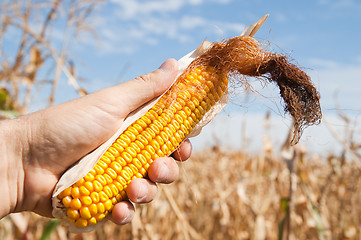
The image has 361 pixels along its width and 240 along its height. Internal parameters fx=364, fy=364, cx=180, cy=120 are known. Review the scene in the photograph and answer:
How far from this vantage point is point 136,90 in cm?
187

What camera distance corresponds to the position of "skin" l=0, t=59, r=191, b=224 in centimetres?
180

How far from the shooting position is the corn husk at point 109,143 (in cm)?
164

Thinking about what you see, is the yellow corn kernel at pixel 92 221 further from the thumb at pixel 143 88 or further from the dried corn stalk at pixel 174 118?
the thumb at pixel 143 88

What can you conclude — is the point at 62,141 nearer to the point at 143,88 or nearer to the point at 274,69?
the point at 143,88

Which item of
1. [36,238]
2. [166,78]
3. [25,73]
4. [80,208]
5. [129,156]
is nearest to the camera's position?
[80,208]

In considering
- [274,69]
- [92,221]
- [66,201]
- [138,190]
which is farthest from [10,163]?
[274,69]

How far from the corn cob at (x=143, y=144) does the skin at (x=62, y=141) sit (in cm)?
7

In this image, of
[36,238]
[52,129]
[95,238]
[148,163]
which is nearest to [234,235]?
[95,238]

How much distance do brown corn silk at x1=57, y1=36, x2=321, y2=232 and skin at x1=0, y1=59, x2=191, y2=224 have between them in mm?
77

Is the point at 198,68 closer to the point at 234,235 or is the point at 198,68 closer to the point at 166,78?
the point at 166,78

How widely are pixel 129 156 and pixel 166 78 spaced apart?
469 millimetres

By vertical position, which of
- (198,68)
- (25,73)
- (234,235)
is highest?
(198,68)

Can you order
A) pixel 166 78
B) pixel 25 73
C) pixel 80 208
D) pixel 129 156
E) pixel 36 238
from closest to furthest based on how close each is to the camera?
1. pixel 80 208
2. pixel 129 156
3. pixel 166 78
4. pixel 25 73
5. pixel 36 238

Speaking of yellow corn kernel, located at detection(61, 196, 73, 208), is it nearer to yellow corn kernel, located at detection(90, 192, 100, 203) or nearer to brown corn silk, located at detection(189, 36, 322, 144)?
yellow corn kernel, located at detection(90, 192, 100, 203)
